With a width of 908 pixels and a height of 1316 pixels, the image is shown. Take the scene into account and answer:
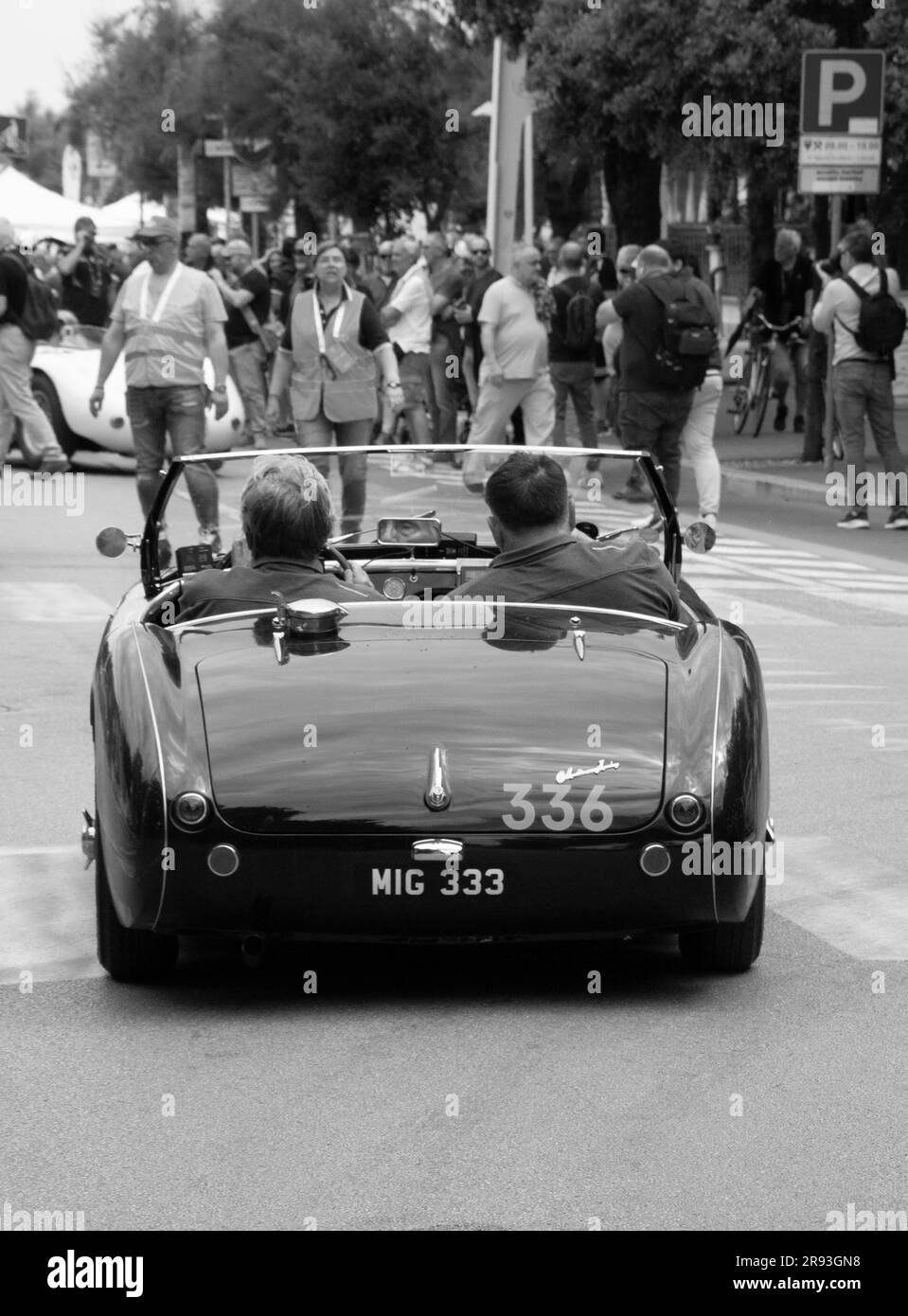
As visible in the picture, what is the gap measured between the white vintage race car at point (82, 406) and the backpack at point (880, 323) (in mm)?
5340

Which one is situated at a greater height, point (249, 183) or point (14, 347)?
point (249, 183)

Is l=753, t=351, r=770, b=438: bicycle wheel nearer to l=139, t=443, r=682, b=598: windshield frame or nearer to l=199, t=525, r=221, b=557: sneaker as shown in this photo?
l=199, t=525, r=221, b=557: sneaker

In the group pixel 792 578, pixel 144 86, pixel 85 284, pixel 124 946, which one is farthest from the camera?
pixel 144 86

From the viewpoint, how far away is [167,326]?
13.6 meters

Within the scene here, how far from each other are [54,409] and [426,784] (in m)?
15.1

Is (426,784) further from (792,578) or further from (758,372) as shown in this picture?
(758,372)

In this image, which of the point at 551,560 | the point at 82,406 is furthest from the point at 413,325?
the point at 551,560

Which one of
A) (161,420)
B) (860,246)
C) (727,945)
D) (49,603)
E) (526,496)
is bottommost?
(49,603)

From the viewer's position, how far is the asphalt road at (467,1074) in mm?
4047

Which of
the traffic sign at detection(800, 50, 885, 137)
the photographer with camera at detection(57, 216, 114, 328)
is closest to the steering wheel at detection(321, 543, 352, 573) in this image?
the traffic sign at detection(800, 50, 885, 137)

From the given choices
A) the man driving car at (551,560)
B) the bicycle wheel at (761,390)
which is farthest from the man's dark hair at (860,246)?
the man driving car at (551,560)

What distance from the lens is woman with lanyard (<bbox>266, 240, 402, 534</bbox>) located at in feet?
46.2

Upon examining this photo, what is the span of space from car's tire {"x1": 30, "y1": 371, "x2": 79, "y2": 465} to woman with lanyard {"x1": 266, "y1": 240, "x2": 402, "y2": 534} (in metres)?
5.42

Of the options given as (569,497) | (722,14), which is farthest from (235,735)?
(722,14)
